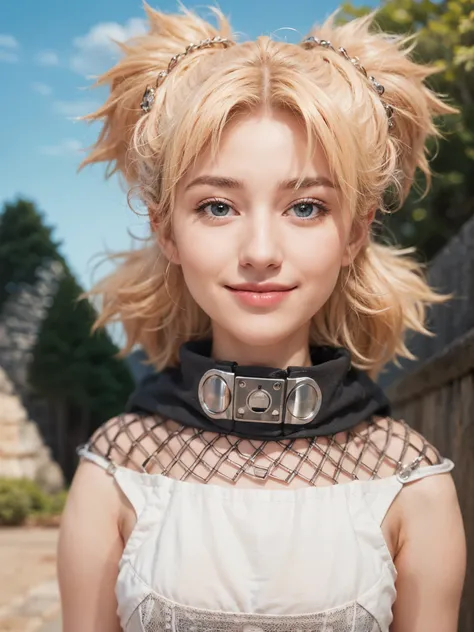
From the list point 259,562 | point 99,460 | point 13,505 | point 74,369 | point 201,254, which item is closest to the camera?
point 259,562

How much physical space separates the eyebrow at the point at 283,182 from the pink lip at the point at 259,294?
259 millimetres

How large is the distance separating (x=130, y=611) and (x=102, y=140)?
1.42 meters

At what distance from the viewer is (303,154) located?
211 centimetres

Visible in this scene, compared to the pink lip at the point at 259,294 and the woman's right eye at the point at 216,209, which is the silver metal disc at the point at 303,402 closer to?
the pink lip at the point at 259,294

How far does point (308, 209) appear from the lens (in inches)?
85.4

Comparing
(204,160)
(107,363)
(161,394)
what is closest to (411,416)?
(161,394)

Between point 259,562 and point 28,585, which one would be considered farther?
point 28,585

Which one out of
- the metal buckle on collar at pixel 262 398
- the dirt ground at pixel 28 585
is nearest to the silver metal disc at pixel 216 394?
the metal buckle on collar at pixel 262 398

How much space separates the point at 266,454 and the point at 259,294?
0.44 m

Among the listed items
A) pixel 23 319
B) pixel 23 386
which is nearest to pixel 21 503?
pixel 23 386

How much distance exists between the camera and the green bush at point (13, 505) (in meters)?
12.1

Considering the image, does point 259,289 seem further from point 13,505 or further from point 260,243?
point 13,505

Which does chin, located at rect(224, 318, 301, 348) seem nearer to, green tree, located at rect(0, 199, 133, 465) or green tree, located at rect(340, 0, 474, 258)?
green tree, located at rect(340, 0, 474, 258)

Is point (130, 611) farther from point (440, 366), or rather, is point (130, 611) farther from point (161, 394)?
point (440, 366)
